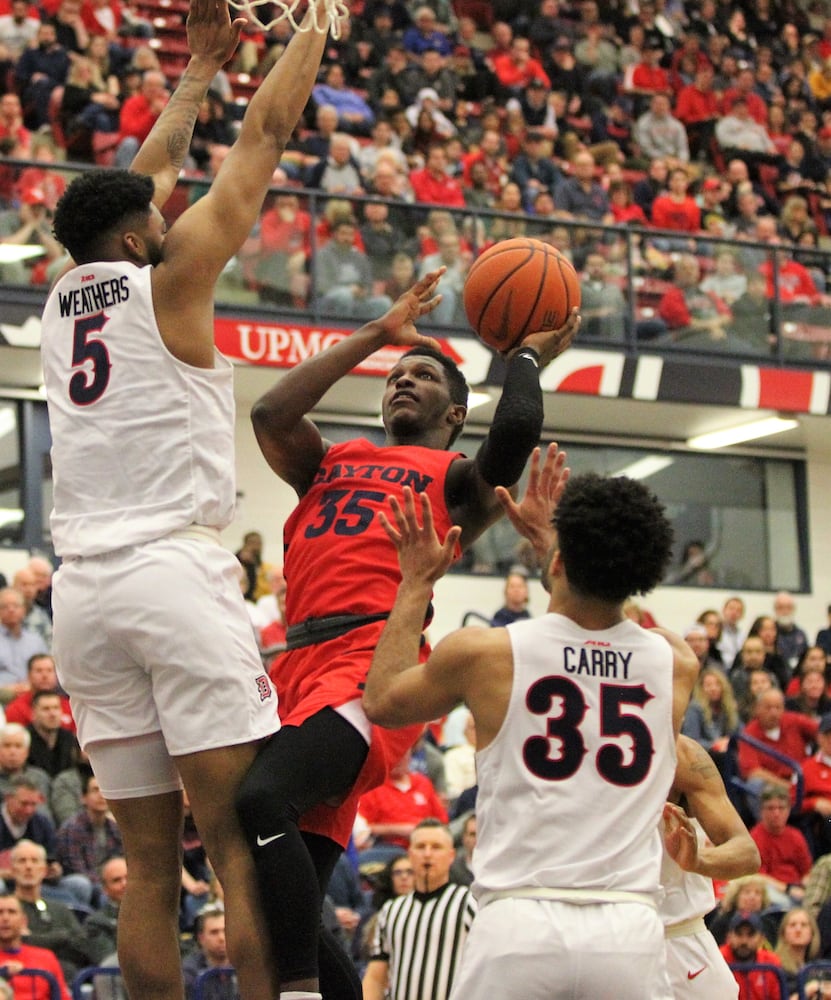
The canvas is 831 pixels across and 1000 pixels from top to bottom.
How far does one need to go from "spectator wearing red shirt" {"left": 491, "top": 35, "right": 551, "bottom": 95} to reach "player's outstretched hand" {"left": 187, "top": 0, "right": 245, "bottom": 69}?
15.2 meters

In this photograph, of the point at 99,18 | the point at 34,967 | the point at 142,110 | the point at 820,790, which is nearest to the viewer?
the point at 34,967

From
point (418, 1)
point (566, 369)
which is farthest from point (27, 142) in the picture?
point (418, 1)

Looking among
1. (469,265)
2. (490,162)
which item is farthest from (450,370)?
(490,162)

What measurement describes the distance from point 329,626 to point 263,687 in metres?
0.60

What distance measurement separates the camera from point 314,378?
17.6 feet

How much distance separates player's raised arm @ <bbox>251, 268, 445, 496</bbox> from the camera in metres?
5.33

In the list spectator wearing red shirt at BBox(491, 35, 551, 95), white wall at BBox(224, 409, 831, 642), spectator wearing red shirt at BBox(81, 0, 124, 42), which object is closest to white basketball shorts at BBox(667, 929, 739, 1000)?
white wall at BBox(224, 409, 831, 642)

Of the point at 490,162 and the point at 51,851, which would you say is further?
the point at 490,162

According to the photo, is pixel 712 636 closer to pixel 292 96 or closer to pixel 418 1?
pixel 418 1

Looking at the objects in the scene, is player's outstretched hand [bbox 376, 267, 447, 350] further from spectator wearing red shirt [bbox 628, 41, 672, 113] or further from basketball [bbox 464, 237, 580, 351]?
spectator wearing red shirt [bbox 628, 41, 672, 113]

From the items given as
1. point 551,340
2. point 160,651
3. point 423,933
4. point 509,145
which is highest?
point 509,145

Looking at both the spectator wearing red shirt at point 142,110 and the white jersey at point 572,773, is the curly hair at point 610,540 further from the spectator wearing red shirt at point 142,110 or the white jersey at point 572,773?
the spectator wearing red shirt at point 142,110

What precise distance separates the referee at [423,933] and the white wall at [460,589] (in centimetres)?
777

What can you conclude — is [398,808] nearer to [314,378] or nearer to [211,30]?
[314,378]
